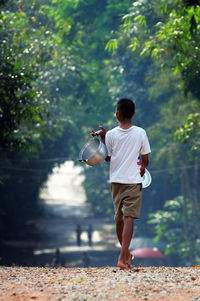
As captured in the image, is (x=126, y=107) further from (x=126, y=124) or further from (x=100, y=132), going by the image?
(x=100, y=132)

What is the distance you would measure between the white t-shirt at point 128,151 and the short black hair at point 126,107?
16 cm

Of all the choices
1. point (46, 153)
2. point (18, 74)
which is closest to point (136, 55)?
point (46, 153)

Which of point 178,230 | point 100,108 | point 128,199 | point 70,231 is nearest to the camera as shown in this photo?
point 128,199

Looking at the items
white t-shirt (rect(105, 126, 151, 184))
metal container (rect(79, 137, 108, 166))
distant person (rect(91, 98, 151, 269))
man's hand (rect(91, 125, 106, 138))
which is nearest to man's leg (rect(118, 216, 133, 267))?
distant person (rect(91, 98, 151, 269))

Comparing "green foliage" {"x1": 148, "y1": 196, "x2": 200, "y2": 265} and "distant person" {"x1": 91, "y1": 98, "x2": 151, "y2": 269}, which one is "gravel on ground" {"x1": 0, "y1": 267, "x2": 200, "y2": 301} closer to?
"distant person" {"x1": 91, "y1": 98, "x2": 151, "y2": 269}

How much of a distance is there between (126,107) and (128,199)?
0.98 meters

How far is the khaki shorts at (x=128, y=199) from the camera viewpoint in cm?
594

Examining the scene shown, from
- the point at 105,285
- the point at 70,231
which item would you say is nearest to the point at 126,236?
the point at 105,285

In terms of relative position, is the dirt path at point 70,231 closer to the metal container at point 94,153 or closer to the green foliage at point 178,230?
the green foliage at point 178,230

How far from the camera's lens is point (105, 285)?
4840 mm

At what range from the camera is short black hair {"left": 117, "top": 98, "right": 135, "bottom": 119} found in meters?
5.92

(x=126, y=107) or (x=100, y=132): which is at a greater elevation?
(x=126, y=107)

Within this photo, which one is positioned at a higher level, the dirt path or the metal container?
the metal container

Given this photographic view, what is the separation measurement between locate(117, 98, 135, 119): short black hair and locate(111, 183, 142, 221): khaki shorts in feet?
2.47
